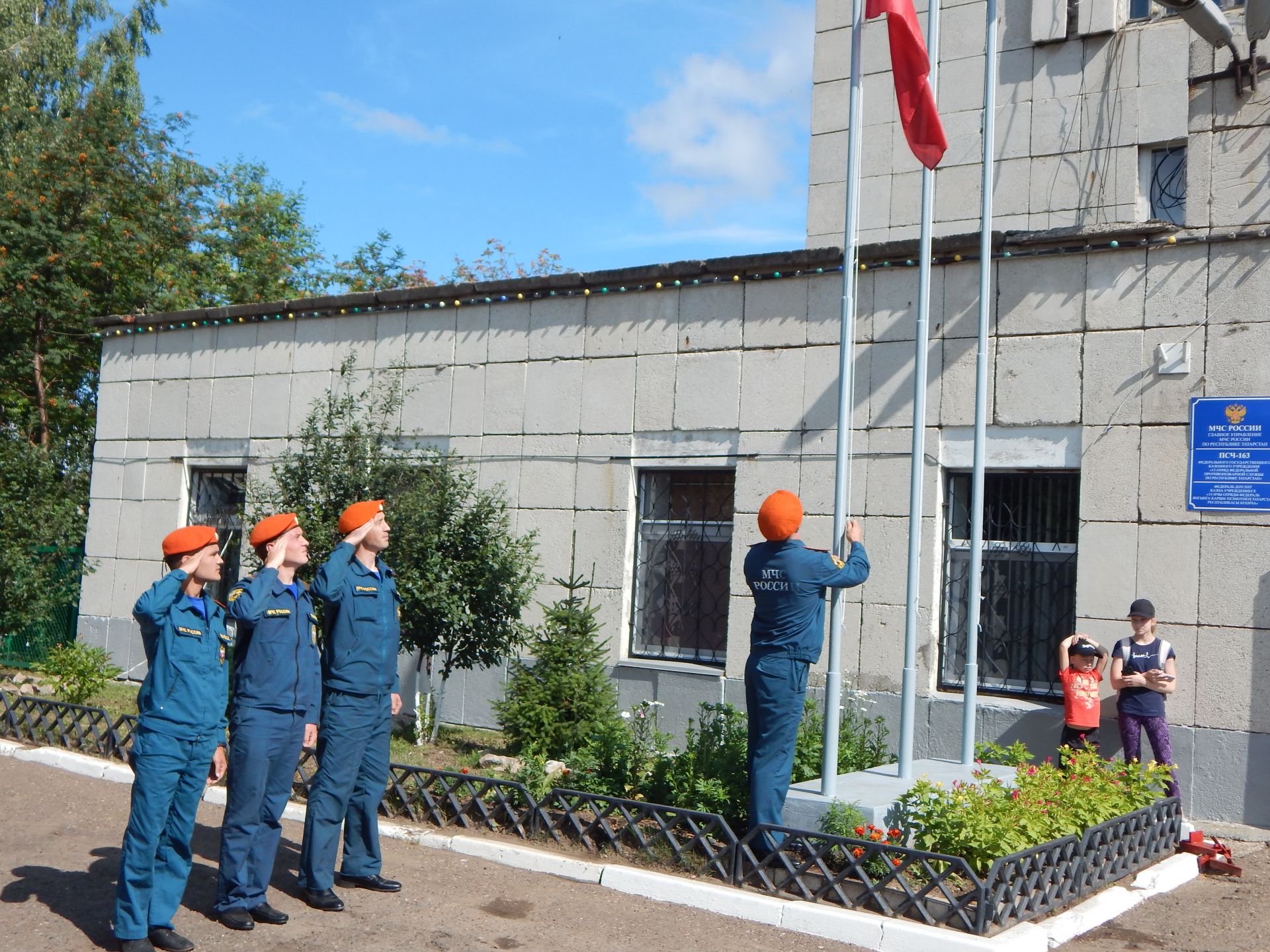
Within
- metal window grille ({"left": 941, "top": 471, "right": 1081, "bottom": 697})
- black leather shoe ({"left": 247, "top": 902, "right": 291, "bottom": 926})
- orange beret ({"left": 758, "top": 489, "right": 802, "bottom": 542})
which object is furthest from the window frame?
black leather shoe ({"left": 247, "top": 902, "right": 291, "bottom": 926})

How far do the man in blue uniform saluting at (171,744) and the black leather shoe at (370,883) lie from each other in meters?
1.08

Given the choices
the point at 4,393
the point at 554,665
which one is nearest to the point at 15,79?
the point at 4,393

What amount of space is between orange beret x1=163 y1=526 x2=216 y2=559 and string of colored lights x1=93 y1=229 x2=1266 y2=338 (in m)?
6.20

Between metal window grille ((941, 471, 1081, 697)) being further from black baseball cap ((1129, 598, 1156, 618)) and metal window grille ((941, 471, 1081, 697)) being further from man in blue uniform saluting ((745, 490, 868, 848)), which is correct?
man in blue uniform saluting ((745, 490, 868, 848))

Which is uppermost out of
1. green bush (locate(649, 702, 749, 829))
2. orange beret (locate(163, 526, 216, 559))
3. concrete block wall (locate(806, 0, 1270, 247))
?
concrete block wall (locate(806, 0, 1270, 247))

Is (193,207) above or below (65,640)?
above

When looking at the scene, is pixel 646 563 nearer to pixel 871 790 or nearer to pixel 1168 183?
pixel 871 790

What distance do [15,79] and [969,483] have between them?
20.4m

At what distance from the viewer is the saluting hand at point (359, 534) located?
239 inches

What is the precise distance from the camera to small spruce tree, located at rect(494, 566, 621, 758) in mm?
8945

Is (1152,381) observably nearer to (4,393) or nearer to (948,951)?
(948,951)

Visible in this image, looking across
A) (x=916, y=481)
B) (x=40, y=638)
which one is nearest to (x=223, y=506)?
(x=40, y=638)

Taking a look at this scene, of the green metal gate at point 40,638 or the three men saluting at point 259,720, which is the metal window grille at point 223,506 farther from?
the three men saluting at point 259,720

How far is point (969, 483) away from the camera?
382 inches
